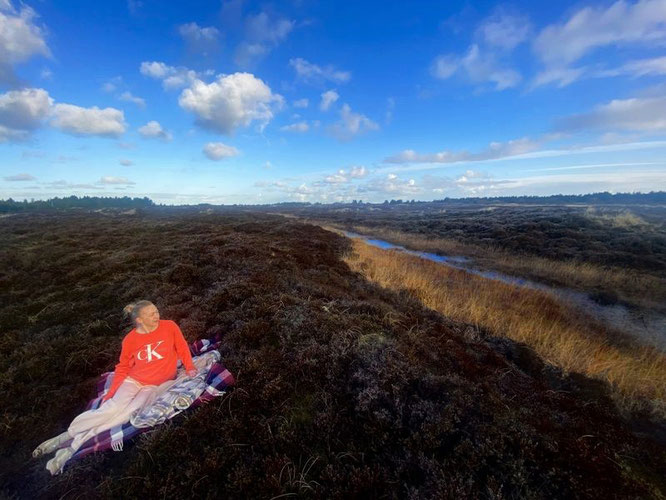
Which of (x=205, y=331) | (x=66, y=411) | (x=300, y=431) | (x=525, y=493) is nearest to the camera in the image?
(x=525, y=493)

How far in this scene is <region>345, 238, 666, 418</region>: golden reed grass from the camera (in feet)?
23.3

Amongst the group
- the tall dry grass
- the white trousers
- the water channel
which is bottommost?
the water channel

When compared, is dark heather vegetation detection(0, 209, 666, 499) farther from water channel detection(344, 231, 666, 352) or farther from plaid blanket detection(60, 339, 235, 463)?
water channel detection(344, 231, 666, 352)

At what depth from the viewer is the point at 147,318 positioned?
485 centimetres

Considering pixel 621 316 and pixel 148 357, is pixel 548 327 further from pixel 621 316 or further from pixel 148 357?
pixel 148 357

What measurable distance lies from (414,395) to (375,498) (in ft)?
5.46

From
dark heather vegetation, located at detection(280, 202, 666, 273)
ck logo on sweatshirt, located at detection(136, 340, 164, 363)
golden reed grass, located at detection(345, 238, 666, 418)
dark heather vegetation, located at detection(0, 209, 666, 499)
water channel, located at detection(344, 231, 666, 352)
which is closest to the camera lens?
dark heather vegetation, located at detection(0, 209, 666, 499)

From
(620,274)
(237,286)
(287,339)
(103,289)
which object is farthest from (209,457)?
(620,274)

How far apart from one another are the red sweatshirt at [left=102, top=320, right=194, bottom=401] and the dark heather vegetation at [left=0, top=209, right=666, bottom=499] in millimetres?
958

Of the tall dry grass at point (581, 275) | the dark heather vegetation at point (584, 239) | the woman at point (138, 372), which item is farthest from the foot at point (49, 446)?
the dark heather vegetation at point (584, 239)

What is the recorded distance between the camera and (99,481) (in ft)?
12.1

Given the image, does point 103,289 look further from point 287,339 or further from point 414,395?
point 414,395

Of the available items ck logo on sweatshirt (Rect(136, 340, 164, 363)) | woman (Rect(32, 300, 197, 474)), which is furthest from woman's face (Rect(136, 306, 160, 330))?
ck logo on sweatshirt (Rect(136, 340, 164, 363))

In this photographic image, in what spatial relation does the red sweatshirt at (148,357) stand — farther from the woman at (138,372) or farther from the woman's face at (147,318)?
the woman's face at (147,318)
